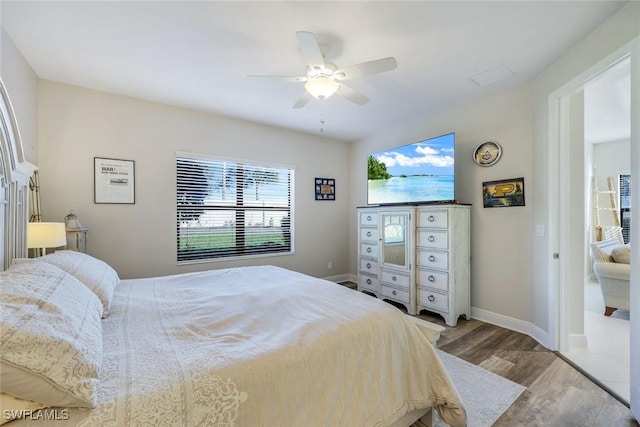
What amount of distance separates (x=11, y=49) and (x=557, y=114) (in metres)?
4.48

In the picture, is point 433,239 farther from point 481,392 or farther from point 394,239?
point 481,392

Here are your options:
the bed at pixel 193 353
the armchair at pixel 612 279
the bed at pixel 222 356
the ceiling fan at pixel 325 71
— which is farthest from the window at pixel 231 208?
the armchair at pixel 612 279

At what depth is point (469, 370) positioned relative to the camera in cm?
210

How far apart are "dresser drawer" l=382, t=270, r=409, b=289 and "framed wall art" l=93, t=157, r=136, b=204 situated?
318 cm

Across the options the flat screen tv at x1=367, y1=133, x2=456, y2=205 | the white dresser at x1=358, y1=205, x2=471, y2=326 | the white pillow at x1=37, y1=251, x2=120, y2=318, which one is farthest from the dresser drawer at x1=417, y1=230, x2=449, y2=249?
the white pillow at x1=37, y1=251, x2=120, y2=318

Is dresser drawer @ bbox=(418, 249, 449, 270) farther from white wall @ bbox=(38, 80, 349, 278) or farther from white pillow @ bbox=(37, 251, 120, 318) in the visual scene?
white pillow @ bbox=(37, 251, 120, 318)

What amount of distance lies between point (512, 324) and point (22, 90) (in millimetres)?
5044

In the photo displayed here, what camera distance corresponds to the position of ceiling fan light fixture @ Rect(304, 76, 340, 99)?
6.70 ft

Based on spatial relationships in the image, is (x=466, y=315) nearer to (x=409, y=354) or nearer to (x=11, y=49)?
(x=409, y=354)

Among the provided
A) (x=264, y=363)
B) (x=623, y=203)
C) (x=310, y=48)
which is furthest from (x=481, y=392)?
(x=623, y=203)

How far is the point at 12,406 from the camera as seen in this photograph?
719 millimetres

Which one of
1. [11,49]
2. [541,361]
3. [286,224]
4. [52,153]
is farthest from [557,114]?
[52,153]

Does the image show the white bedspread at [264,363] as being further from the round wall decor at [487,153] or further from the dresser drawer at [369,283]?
the round wall decor at [487,153]

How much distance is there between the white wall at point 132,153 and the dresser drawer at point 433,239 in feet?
6.60
